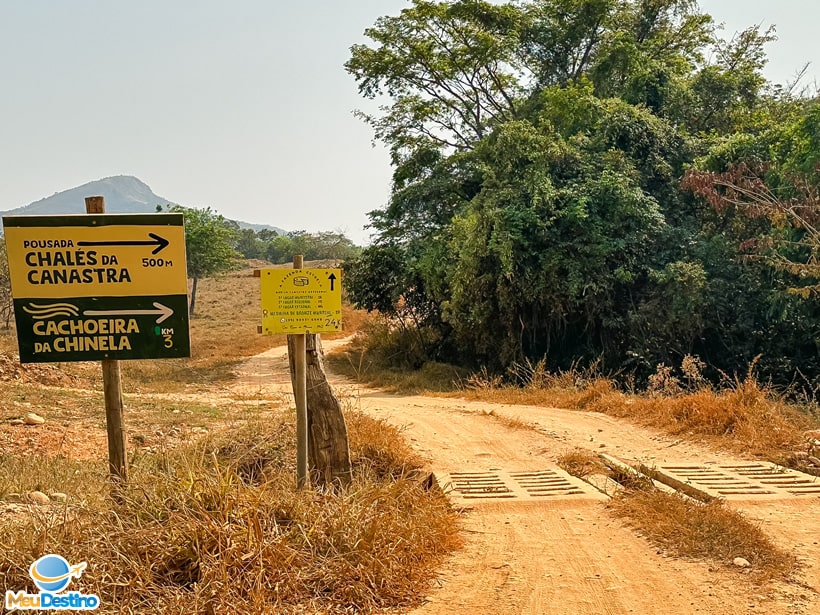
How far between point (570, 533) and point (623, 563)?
0.61 m

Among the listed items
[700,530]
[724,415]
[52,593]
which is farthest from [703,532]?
[52,593]

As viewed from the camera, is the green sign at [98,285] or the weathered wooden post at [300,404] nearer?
the green sign at [98,285]

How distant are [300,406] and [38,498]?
1.88 meters

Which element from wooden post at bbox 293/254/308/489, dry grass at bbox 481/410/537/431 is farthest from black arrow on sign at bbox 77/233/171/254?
dry grass at bbox 481/410/537/431

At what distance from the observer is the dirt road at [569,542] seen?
3838 millimetres

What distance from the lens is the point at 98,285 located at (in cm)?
414

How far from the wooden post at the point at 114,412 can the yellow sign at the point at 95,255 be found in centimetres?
24

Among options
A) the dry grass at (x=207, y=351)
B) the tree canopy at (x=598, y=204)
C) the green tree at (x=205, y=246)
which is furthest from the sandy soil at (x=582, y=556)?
the green tree at (x=205, y=246)

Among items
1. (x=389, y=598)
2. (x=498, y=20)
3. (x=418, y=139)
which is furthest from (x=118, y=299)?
(x=498, y=20)

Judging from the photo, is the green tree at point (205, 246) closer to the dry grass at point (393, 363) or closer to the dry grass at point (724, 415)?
the dry grass at point (393, 363)

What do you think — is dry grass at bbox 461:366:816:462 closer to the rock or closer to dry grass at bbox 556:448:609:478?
dry grass at bbox 556:448:609:478

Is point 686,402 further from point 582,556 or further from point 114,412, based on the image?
point 114,412

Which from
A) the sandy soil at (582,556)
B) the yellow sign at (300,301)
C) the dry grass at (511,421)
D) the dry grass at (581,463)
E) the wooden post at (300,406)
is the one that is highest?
the yellow sign at (300,301)

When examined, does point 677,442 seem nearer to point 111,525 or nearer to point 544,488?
point 544,488
